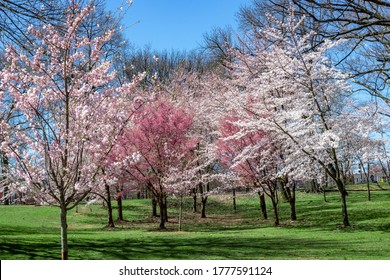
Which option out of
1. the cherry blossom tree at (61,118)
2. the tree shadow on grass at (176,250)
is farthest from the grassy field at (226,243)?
the cherry blossom tree at (61,118)

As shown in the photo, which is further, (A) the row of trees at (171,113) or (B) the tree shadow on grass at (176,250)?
(B) the tree shadow on grass at (176,250)

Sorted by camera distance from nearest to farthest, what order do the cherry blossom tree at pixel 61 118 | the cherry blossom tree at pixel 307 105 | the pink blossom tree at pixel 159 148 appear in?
the cherry blossom tree at pixel 61 118 < the cherry blossom tree at pixel 307 105 < the pink blossom tree at pixel 159 148

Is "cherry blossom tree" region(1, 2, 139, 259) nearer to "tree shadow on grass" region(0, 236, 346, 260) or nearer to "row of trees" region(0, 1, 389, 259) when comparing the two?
"row of trees" region(0, 1, 389, 259)

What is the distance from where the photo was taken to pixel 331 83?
9328 mm

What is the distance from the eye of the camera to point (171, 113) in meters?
12.9

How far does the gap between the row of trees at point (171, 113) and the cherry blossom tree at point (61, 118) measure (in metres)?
0.02

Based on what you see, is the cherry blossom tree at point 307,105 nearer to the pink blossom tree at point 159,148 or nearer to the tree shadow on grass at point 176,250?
the tree shadow on grass at point 176,250

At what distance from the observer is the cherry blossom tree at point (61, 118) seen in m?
4.44

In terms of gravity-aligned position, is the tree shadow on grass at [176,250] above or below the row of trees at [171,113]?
below

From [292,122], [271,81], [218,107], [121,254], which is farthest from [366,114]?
[121,254]

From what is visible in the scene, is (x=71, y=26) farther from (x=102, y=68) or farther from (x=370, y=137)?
(x=370, y=137)

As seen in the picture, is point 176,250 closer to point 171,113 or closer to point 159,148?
point 159,148

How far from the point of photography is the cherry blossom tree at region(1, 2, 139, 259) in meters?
4.44
